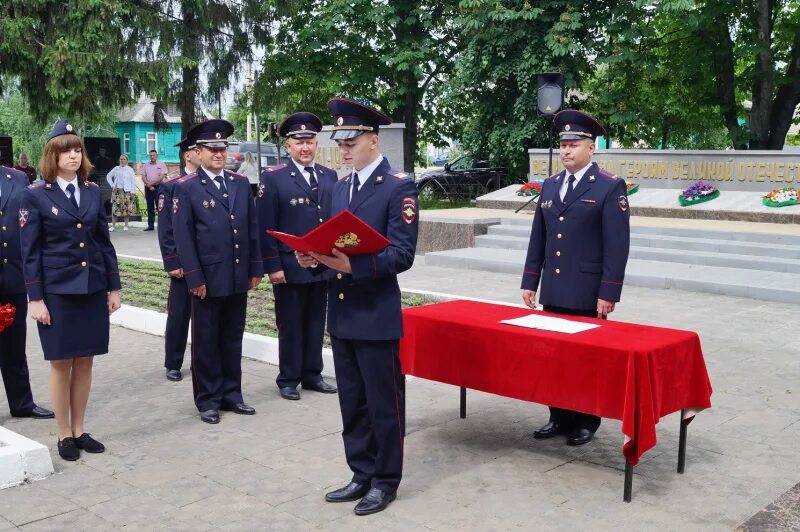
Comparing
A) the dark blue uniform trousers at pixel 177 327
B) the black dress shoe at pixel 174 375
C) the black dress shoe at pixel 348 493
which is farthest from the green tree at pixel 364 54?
the black dress shoe at pixel 348 493

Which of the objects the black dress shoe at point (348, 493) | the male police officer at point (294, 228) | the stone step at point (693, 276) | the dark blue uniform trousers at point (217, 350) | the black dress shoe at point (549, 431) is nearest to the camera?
the black dress shoe at point (348, 493)

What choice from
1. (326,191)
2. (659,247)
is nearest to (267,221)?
(326,191)

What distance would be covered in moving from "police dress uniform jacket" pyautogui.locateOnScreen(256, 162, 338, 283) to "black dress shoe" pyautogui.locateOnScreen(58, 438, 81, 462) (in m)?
1.93

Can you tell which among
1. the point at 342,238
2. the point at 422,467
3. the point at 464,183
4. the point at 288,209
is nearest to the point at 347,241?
the point at 342,238

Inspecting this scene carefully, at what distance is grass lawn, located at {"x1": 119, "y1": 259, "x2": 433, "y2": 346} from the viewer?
9375mm

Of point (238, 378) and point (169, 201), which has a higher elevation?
point (169, 201)

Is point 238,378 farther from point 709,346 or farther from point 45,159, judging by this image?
point 709,346

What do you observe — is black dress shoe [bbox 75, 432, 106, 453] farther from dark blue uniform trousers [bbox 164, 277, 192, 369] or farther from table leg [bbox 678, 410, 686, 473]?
table leg [bbox 678, 410, 686, 473]

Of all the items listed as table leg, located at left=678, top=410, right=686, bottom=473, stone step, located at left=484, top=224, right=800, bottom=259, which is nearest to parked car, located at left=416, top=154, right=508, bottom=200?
stone step, located at left=484, top=224, right=800, bottom=259

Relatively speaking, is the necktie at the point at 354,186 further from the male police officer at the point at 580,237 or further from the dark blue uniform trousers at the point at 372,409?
the male police officer at the point at 580,237

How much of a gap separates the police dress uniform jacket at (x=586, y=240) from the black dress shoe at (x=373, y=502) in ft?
5.96

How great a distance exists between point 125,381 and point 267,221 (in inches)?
76.6

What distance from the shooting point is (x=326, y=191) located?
6.91 m

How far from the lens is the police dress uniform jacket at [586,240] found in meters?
5.51
